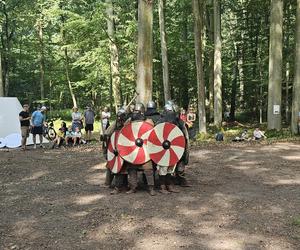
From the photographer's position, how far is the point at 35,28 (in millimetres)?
36625

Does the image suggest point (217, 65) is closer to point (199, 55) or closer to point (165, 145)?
point (199, 55)

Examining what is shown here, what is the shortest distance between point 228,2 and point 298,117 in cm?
1837

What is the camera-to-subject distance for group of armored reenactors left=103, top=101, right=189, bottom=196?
29.3 ft

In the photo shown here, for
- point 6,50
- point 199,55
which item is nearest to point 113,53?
point 199,55

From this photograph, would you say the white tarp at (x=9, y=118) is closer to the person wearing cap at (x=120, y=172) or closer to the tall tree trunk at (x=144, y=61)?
the tall tree trunk at (x=144, y=61)

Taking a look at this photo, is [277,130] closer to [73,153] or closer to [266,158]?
[266,158]

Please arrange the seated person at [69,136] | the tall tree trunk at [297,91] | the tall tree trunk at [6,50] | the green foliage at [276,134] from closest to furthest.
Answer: the seated person at [69,136] → the green foliage at [276,134] → the tall tree trunk at [297,91] → the tall tree trunk at [6,50]

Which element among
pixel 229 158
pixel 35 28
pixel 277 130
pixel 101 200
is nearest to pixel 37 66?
pixel 35 28

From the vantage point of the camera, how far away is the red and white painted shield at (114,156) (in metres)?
9.15

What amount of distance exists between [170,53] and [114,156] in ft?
77.3

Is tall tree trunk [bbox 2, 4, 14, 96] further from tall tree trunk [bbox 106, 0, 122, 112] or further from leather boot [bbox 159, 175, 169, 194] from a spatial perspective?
leather boot [bbox 159, 175, 169, 194]

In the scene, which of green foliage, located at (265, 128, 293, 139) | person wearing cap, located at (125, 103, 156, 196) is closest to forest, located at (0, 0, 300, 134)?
green foliage, located at (265, 128, 293, 139)

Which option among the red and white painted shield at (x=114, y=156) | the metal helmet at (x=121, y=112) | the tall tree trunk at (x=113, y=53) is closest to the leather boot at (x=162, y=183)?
the red and white painted shield at (x=114, y=156)

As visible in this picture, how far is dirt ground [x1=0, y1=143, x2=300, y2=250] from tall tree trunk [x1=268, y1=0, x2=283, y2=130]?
7128mm
